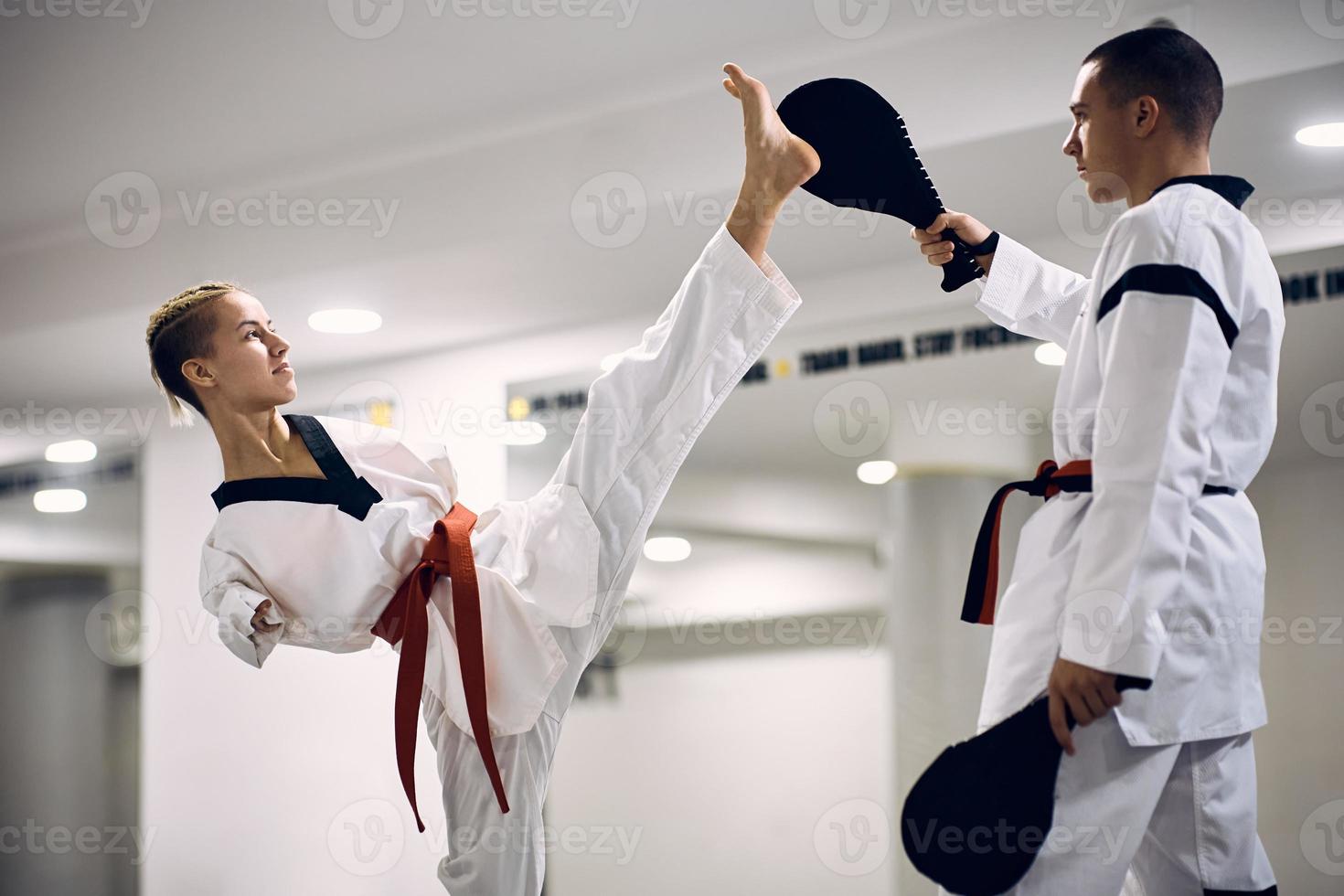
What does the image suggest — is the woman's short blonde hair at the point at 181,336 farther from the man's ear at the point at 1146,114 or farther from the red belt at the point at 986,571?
the man's ear at the point at 1146,114

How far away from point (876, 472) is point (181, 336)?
1.95m

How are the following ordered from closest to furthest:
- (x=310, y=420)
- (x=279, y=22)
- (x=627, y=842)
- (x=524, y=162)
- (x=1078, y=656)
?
(x=1078, y=656) < (x=310, y=420) < (x=279, y=22) < (x=524, y=162) < (x=627, y=842)

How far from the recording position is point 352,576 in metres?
2.08

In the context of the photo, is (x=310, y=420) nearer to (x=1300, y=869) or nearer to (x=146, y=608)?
(x=1300, y=869)

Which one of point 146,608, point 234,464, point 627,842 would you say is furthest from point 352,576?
point 146,608

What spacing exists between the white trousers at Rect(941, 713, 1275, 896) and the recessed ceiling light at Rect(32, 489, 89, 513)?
168 inches

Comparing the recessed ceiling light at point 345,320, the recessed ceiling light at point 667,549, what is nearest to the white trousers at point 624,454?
the recessed ceiling light at point 667,549

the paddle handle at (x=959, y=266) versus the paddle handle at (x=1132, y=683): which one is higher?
the paddle handle at (x=959, y=266)

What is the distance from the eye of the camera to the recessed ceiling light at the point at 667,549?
384 cm

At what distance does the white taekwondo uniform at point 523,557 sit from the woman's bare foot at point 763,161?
0.06 metres

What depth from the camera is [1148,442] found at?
142cm

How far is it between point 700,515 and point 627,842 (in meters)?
1.01

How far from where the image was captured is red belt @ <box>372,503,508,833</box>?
80.1 inches

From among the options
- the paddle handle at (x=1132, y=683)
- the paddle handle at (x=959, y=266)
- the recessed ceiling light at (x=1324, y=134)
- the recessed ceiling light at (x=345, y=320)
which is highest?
the recessed ceiling light at (x=345, y=320)
